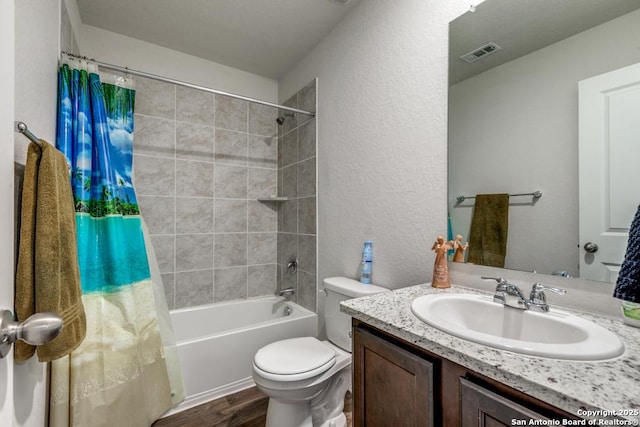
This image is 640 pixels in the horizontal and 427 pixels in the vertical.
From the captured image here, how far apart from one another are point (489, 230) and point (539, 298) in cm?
32

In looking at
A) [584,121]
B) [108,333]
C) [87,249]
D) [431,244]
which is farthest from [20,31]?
[584,121]

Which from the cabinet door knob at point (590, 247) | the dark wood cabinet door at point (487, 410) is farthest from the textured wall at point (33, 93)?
the cabinet door knob at point (590, 247)

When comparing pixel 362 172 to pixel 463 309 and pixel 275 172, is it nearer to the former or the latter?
pixel 463 309

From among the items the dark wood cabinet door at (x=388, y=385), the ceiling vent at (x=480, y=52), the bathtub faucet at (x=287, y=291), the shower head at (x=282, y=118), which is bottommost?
the bathtub faucet at (x=287, y=291)

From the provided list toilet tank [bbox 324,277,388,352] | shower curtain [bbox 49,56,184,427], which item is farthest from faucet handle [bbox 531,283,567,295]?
shower curtain [bbox 49,56,184,427]

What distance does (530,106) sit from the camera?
100cm

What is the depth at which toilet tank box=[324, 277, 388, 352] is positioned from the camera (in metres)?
1.50

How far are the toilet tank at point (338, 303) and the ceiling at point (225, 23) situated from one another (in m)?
1.72

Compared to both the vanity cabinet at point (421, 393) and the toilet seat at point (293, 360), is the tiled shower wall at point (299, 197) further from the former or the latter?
the vanity cabinet at point (421, 393)

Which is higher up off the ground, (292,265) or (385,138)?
(385,138)

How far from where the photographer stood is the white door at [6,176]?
1.46 ft

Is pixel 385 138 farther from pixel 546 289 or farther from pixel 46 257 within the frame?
pixel 46 257

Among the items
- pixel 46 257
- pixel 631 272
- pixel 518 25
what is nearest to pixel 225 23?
pixel 518 25

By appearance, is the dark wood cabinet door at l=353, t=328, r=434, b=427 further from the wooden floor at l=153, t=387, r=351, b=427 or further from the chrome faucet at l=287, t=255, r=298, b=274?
the chrome faucet at l=287, t=255, r=298, b=274
